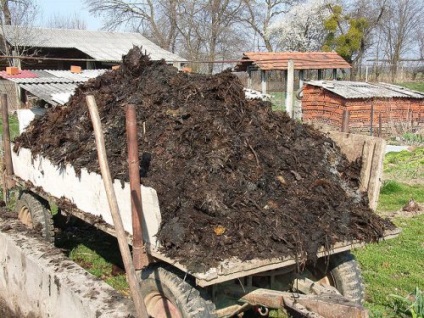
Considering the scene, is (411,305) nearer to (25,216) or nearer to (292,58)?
(25,216)

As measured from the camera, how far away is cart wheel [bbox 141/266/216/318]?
2.84m

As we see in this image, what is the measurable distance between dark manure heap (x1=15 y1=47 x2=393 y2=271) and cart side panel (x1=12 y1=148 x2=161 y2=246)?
0.09m

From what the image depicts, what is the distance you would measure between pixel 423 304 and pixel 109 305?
2.43m

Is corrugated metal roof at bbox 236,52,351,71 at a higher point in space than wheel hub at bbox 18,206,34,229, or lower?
higher

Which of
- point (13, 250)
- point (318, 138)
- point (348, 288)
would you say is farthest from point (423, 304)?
point (13, 250)

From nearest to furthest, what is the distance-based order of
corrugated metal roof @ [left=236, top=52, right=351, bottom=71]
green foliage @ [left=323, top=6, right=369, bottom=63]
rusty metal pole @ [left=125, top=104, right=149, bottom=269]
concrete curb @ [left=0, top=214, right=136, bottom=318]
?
rusty metal pole @ [left=125, top=104, right=149, bottom=269] < concrete curb @ [left=0, top=214, right=136, bottom=318] < corrugated metal roof @ [left=236, top=52, right=351, bottom=71] < green foliage @ [left=323, top=6, right=369, bottom=63]

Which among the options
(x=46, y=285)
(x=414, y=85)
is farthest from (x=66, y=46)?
(x=46, y=285)

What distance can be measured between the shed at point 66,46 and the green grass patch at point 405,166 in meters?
15.6

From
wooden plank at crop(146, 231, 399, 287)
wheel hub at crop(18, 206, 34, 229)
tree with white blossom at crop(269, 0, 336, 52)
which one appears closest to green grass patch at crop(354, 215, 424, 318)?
wooden plank at crop(146, 231, 399, 287)

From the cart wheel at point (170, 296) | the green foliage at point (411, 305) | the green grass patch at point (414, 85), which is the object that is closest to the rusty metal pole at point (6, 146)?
the cart wheel at point (170, 296)

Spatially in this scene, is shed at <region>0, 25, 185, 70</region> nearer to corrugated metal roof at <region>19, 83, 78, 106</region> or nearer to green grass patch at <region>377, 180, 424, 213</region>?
corrugated metal roof at <region>19, 83, 78, 106</region>

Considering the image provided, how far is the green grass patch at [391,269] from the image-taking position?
4.35 metres

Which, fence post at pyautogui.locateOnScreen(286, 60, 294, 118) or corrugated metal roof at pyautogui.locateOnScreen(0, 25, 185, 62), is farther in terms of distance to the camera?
corrugated metal roof at pyautogui.locateOnScreen(0, 25, 185, 62)

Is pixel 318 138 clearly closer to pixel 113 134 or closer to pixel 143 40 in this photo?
pixel 113 134
